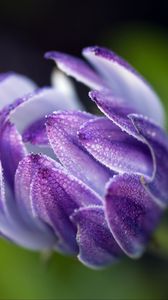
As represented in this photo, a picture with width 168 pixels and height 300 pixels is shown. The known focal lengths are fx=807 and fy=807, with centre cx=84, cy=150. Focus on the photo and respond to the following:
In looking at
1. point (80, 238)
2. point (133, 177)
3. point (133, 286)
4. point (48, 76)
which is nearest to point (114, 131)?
point (133, 177)

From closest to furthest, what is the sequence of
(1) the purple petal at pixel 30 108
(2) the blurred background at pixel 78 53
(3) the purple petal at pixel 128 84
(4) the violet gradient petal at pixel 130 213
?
(4) the violet gradient petal at pixel 130 213
(1) the purple petal at pixel 30 108
(3) the purple petal at pixel 128 84
(2) the blurred background at pixel 78 53

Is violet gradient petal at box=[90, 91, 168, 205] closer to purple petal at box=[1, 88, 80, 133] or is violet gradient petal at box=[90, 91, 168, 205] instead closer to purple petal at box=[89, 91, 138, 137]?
purple petal at box=[89, 91, 138, 137]

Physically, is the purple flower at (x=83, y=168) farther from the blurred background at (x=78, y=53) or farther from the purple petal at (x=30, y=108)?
the blurred background at (x=78, y=53)

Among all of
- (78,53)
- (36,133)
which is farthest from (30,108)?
(78,53)

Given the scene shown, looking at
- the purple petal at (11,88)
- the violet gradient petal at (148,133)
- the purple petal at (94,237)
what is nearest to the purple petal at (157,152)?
the violet gradient petal at (148,133)

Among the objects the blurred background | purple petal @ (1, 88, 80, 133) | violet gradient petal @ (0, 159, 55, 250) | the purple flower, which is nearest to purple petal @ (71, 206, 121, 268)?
the purple flower

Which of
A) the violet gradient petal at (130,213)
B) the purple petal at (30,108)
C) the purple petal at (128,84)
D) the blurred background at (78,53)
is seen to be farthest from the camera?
the blurred background at (78,53)
